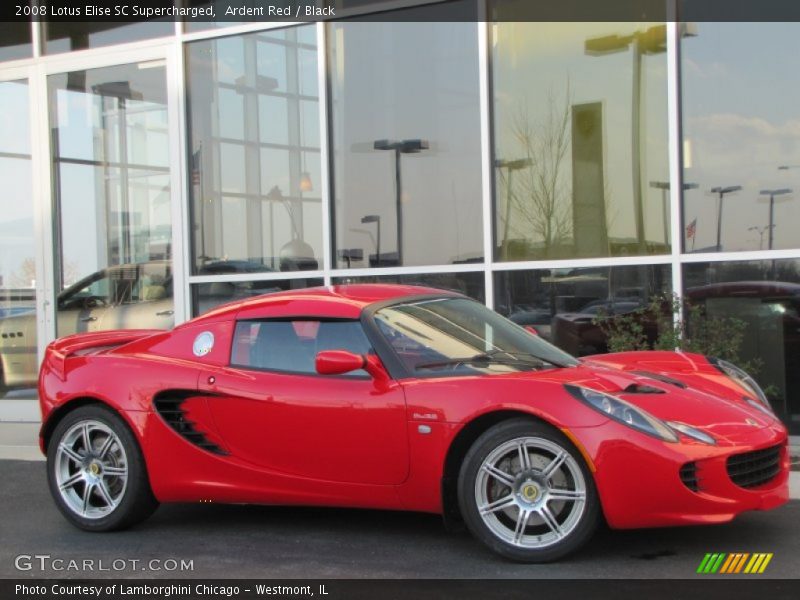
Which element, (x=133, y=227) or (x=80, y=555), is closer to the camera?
(x=80, y=555)

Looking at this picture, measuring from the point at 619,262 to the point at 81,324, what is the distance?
5.57m

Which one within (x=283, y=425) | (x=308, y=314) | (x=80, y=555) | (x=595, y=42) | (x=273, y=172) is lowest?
(x=80, y=555)

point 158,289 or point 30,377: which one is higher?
point 158,289

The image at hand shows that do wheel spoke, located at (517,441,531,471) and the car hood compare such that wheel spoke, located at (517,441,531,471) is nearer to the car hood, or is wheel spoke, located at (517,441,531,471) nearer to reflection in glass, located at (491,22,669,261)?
the car hood

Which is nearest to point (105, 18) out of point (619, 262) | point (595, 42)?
point (595, 42)

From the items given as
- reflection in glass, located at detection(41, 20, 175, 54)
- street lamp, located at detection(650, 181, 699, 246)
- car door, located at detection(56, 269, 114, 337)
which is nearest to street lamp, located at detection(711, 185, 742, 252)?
street lamp, located at detection(650, 181, 699, 246)

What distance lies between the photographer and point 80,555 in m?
5.17

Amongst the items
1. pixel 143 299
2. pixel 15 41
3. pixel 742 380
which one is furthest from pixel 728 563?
pixel 15 41

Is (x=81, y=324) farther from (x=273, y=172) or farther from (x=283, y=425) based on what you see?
(x=283, y=425)

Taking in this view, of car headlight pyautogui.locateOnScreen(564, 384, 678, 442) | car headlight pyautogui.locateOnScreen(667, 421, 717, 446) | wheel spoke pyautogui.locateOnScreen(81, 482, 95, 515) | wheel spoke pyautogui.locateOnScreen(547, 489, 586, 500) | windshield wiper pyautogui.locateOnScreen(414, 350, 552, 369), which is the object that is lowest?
wheel spoke pyautogui.locateOnScreen(81, 482, 95, 515)

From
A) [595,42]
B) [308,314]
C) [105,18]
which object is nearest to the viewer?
[308,314]

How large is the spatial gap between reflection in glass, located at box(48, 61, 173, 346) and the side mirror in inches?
232

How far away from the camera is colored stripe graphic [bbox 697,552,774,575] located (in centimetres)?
442

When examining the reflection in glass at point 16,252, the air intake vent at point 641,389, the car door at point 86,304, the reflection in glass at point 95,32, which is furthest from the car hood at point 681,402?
the reflection in glass at point 16,252
